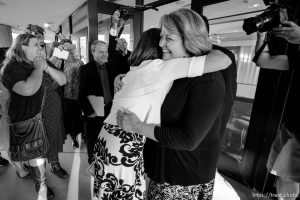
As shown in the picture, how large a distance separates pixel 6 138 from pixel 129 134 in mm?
1321

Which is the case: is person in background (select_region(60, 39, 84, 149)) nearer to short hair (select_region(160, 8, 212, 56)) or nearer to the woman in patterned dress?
the woman in patterned dress

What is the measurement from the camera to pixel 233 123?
2.52 meters

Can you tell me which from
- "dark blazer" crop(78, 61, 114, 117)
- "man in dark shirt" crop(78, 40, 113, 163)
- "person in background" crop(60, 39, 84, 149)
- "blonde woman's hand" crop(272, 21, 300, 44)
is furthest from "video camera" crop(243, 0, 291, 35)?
"person in background" crop(60, 39, 84, 149)

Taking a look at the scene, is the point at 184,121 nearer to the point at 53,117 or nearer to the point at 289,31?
the point at 289,31

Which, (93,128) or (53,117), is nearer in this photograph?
(53,117)

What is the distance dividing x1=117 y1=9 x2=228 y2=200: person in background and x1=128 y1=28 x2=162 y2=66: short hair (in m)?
0.04

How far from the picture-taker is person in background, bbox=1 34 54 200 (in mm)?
1252

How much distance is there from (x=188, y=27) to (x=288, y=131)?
114cm

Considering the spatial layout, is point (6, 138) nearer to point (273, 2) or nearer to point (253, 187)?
point (273, 2)

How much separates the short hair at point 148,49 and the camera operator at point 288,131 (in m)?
0.87

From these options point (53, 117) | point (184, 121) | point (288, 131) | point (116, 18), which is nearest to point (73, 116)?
point (53, 117)

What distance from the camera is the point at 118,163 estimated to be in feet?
2.60

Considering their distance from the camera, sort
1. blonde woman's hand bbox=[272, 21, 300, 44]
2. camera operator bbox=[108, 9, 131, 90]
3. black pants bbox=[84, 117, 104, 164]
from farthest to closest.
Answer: black pants bbox=[84, 117, 104, 164]
camera operator bbox=[108, 9, 131, 90]
blonde woman's hand bbox=[272, 21, 300, 44]

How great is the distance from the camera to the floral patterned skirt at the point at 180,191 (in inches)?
33.6
